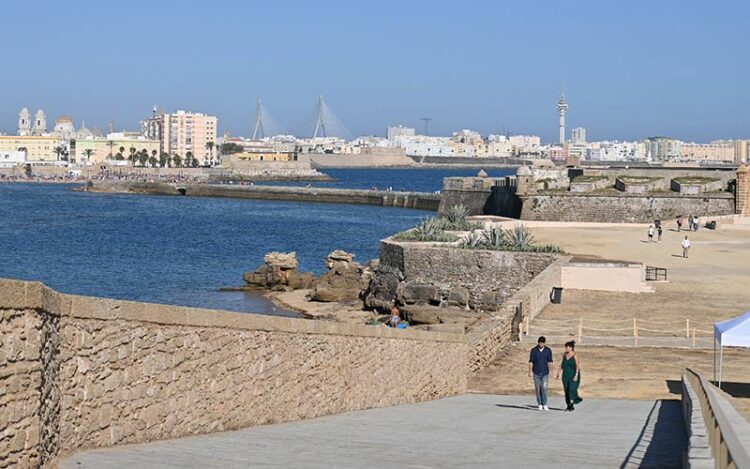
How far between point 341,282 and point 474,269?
802cm

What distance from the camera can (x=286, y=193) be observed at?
128625mm

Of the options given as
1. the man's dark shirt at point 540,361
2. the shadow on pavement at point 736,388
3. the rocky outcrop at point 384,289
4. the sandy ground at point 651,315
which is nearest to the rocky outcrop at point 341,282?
the rocky outcrop at point 384,289

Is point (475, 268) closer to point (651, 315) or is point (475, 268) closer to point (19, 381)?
point (651, 315)

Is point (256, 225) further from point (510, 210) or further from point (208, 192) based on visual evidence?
point (208, 192)

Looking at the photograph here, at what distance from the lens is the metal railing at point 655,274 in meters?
28.7

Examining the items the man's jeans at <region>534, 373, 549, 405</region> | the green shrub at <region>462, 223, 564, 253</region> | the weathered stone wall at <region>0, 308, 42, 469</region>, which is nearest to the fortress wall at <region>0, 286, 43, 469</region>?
the weathered stone wall at <region>0, 308, 42, 469</region>

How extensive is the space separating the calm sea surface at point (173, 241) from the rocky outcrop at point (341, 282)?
1.65 m

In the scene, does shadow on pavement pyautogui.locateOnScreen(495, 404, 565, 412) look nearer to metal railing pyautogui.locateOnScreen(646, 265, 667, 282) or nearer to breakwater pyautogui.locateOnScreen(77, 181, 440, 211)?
metal railing pyautogui.locateOnScreen(646, 265, 667, 282)

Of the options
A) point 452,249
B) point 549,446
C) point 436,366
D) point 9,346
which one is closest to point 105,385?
point 9,346

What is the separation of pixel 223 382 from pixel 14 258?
46.4 meters

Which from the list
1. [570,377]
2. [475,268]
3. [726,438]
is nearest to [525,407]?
[570,377]

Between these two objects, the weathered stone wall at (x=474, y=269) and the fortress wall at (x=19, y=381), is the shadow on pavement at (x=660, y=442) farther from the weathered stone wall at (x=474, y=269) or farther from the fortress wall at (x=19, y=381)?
the weathered stone wall at (x=474, y=269)

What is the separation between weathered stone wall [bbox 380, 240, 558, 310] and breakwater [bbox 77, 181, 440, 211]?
69.3 m

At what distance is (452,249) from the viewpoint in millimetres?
30656
